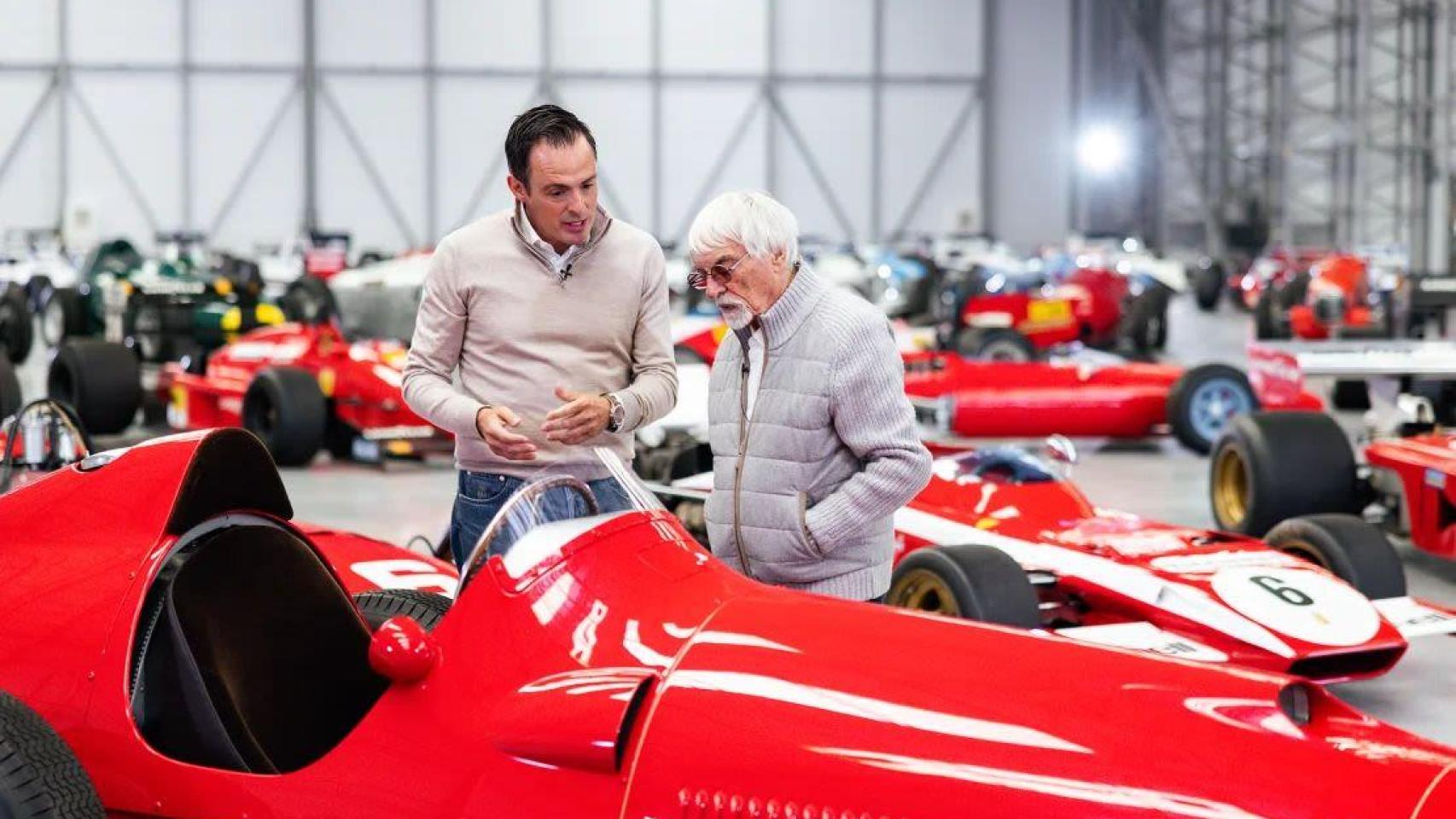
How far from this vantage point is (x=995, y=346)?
15719 mm

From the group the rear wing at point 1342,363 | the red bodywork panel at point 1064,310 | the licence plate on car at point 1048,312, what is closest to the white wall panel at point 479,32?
the red bodywork panel at point 1064,310

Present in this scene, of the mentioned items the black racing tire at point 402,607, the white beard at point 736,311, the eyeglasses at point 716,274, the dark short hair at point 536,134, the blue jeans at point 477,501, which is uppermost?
the dark short hair at point 536,134

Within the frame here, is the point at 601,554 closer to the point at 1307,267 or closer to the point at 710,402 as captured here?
the point at 710,402

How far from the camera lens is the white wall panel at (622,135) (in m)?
33.5

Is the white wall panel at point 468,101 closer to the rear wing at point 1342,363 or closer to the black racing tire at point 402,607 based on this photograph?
the rear wing at point 1342,363

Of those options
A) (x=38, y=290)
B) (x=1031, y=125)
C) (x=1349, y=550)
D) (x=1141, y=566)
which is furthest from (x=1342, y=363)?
(x=1031, y=125)

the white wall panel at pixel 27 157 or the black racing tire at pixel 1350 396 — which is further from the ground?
the white wall panel at pixel 27 157

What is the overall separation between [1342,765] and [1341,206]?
2955 centimetres

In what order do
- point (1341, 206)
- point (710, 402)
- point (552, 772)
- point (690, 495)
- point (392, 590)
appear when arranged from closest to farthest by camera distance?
point (552, 772)
point (710, 402)
point (392, 590)
point (690, 495)
point (1341, 206)

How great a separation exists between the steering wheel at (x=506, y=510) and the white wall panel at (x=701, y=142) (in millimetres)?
30528

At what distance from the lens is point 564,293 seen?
4109 millimetres

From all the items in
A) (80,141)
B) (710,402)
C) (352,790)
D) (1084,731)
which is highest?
(80,141)

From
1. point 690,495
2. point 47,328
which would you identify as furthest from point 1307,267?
point 690,495

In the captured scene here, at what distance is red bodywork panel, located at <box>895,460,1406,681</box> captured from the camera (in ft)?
19.2
